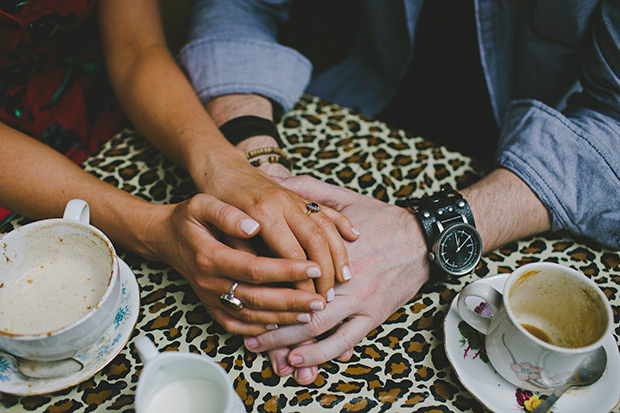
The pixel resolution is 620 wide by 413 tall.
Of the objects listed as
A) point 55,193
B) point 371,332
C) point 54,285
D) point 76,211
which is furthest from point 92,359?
point 371,332

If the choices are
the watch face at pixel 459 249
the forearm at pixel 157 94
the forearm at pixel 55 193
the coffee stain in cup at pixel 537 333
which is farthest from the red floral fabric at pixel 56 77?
the coffee stain in cup at pixel 537 333

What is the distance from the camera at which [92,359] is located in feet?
2.23

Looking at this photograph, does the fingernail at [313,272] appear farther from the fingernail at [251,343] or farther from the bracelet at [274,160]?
the bracelet at [274,160]

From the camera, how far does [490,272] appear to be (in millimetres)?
844

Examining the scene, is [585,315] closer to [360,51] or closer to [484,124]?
[484,124]

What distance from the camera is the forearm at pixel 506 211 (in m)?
0.86

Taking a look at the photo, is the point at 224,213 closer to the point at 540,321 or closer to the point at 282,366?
the point at 282,366

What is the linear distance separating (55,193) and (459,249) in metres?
0.77

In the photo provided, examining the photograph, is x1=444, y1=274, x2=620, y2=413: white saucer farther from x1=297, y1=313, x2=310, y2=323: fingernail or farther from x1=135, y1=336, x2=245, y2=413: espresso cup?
x1=135, y1=336, x2=245, y2=413: espresso cup

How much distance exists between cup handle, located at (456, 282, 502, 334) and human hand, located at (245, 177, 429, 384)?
14 cm

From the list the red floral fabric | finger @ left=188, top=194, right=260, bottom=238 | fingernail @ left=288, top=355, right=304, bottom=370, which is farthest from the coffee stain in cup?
the red floral fabric

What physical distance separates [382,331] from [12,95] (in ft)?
3.23

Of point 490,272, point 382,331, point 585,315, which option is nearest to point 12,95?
point 382,331

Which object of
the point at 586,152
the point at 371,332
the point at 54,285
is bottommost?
the point at 371,332
